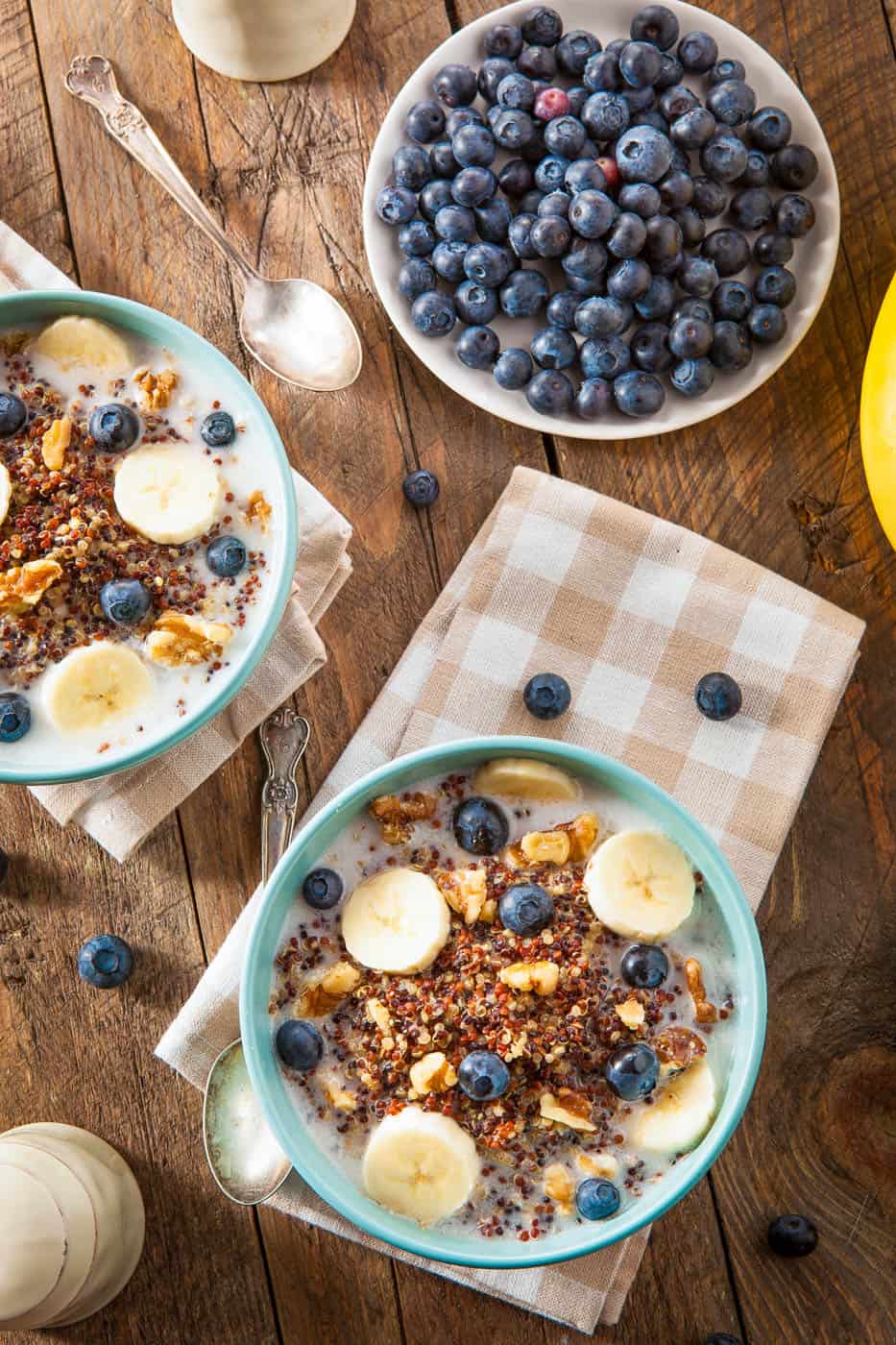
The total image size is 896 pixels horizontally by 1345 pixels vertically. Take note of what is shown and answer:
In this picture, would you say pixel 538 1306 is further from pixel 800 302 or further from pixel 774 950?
pixel 800 302

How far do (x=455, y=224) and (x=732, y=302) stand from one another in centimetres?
33

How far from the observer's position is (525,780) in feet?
4.14

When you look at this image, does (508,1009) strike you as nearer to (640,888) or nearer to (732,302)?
(640,888)

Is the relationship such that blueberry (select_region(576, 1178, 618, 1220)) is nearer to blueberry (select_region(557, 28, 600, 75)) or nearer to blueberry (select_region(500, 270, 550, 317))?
blueberry (select_region(500, 270, 550, 317))

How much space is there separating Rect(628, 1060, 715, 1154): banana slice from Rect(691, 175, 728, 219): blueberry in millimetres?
956

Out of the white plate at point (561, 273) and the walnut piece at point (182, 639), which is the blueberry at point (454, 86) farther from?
the walnut piece at point (182, 639)

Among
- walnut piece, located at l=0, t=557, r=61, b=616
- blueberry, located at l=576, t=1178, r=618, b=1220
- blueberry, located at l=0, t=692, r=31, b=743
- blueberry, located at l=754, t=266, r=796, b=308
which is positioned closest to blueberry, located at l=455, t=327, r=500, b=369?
blueberry, located at l=754, t=266, r=796, b=308

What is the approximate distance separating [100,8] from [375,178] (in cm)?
43

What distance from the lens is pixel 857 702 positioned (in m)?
1.50

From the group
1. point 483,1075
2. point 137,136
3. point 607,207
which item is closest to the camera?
point 483,1075

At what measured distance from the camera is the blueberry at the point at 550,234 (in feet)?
4.64

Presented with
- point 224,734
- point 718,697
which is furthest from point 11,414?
point 718,697

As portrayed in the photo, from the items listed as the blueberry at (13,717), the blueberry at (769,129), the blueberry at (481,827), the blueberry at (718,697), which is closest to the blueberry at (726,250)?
the blueberry at (769,129)

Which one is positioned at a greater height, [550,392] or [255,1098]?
[550,392]
